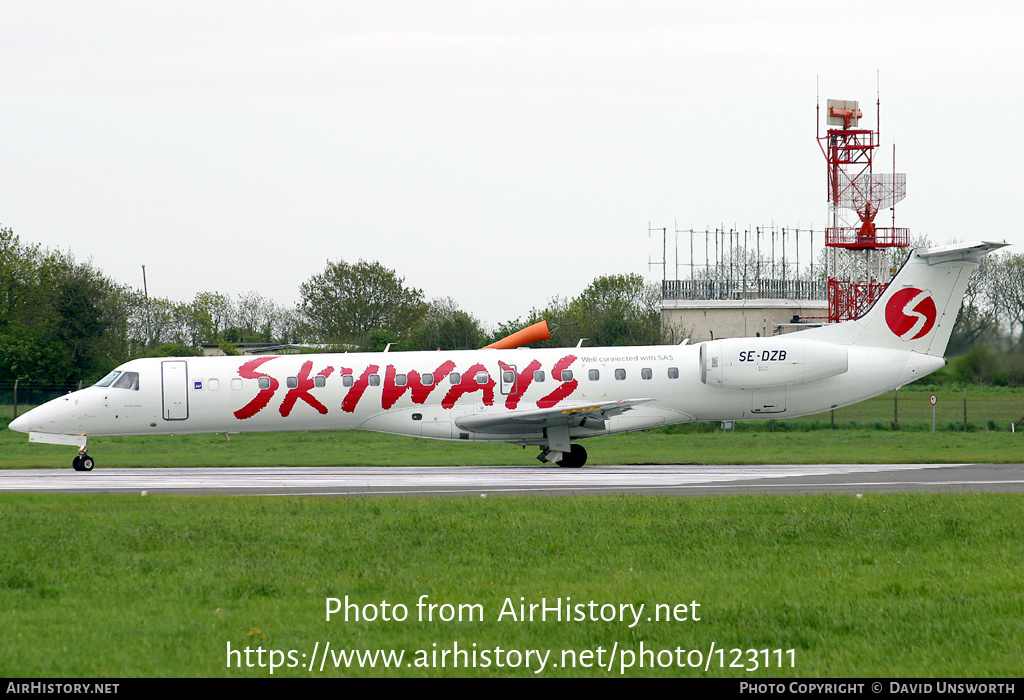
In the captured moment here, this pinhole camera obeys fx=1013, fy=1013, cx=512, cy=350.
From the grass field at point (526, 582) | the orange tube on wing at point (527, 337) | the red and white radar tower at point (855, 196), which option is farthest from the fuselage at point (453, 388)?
the red and white radar tower at point (855, 196)

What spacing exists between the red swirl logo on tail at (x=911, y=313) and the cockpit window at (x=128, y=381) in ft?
63.6

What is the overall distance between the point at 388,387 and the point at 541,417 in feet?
13.1

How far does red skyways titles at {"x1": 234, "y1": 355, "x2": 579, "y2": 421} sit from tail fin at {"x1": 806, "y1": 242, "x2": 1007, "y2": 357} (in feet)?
28.8

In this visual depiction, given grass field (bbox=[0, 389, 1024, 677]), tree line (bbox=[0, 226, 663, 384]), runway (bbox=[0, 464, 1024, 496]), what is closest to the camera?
grass field (bbox=[0, 389, 1024, 677])

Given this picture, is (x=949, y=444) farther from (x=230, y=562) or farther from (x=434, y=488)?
(x=230, y=562)

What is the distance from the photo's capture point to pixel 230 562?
11.0m

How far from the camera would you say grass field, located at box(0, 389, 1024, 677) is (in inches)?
297

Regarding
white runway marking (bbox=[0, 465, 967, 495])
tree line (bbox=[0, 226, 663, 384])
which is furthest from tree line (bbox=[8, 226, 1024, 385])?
white runway marking (bbox=[0, 465, 967, 495])

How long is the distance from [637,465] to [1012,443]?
11855 mm

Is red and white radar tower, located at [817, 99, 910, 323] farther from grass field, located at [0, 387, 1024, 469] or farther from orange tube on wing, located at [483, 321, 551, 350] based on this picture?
orange tube on wing, located at [483, 321, 551, 350]

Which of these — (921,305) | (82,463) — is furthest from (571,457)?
(82,463)

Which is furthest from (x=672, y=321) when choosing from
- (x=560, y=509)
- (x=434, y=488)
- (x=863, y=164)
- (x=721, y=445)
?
(x=560, y=509)

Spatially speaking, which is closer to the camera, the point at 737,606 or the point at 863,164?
the point at 737,606

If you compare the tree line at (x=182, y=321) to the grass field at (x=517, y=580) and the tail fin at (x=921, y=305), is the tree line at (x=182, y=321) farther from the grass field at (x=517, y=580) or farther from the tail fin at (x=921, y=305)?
the grass field at (x=517, y=580)
